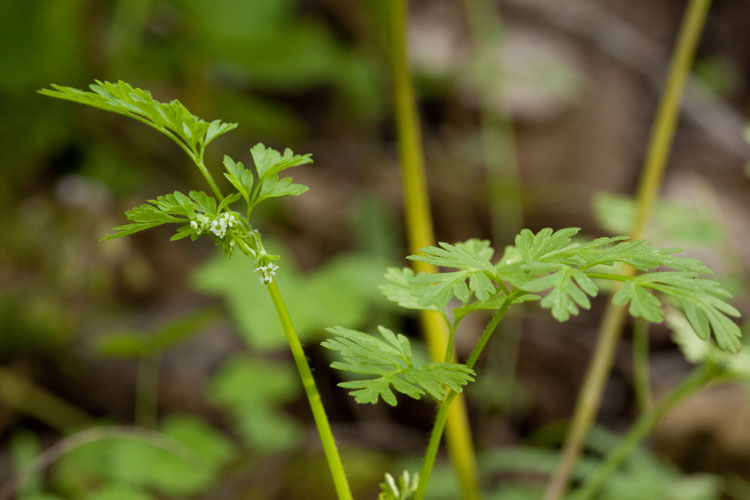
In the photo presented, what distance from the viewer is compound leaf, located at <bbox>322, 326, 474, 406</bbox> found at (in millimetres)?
646

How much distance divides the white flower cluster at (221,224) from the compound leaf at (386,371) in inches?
6.0

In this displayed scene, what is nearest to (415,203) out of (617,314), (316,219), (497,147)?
(617,314)

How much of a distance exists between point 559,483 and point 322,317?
0.84 meters

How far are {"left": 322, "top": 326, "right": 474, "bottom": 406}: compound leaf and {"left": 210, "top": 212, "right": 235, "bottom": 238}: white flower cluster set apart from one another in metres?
0.15

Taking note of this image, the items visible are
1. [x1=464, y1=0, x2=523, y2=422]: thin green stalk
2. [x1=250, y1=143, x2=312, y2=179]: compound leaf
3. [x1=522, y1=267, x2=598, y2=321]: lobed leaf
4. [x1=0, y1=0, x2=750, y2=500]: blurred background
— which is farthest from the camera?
[x1=464, y1=0, x2=523, y2=422]: thin green stalk

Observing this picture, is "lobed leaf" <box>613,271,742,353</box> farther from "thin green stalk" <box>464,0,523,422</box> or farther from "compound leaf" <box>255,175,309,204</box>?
"thin green stalk" <box>464,0,523,422</box>

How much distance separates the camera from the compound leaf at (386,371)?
25.5 inches

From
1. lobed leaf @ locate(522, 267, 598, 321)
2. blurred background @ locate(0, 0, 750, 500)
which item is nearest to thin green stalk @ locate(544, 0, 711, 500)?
blurred background @ locate(0, 0, 750, 500)

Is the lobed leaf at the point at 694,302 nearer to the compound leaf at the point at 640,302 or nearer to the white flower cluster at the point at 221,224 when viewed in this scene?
the compound leaf at the point at 640,302

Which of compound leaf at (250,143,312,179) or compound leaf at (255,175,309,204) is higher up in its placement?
compound leaf at (250,143,312,179)

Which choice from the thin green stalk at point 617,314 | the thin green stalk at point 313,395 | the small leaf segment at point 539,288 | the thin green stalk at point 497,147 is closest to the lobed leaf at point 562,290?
the small leaf segment at point 539,288

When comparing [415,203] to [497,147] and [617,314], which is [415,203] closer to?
[617,314]

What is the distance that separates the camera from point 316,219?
3049mm

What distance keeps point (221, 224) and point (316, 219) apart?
2.40 metres
